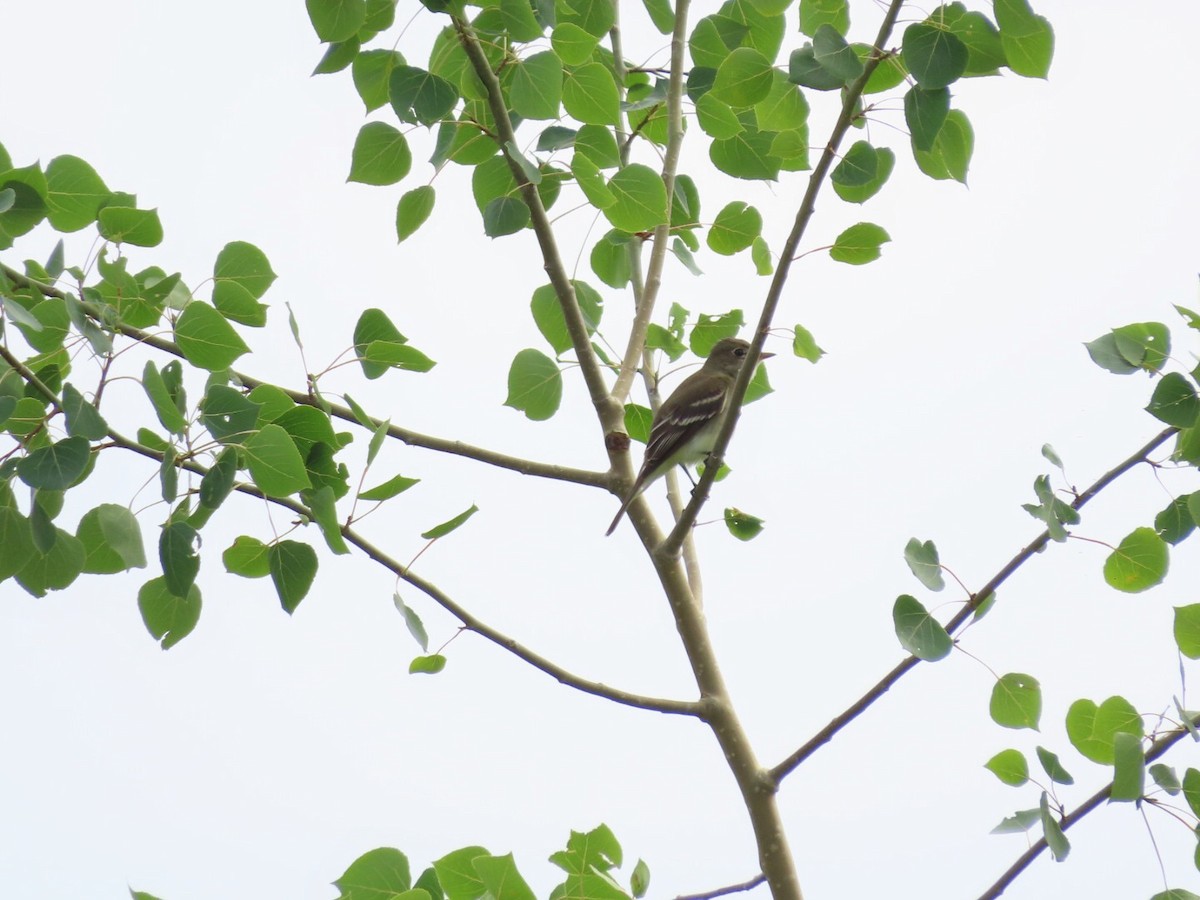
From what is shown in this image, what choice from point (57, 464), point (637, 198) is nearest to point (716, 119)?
point (637, 198)

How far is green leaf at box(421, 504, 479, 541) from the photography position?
11.6 ft

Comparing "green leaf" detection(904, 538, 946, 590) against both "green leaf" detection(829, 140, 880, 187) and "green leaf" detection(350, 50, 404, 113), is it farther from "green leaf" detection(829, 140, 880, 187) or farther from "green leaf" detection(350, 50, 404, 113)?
"green leaf" detection(350, 50, 404, 113)

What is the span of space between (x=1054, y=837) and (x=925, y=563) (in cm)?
75

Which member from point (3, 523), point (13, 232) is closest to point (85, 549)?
point (3, 523)

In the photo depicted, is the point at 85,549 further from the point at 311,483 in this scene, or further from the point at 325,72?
the point at 325,72

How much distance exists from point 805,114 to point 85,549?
8.62 feet

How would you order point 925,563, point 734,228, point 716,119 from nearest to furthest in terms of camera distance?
point 925,563
point 716,119
point 734,228

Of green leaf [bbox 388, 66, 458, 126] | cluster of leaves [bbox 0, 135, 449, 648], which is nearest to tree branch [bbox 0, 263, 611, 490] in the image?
cluster of leaves [bbox 0, 135, 449, 648]

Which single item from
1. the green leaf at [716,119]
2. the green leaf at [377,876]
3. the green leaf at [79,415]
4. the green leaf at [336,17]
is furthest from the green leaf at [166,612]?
the green leaf at [716,119]

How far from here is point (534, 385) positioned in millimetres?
4750

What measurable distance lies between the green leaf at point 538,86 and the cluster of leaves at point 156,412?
0.80 m

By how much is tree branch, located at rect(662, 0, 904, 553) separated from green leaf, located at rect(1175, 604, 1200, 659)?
1324 mm

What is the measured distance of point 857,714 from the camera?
3400mm

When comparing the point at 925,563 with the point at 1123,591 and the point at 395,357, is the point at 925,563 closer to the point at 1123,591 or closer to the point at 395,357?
the point at 1123,591
